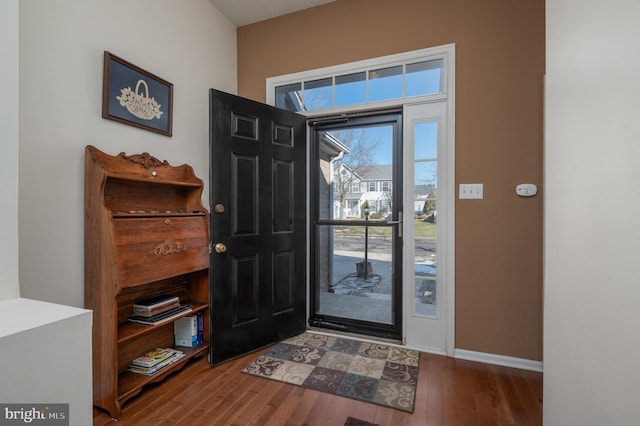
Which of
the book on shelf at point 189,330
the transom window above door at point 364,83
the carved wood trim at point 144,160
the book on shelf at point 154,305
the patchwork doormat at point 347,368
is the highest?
the transom window above door at point 364,83

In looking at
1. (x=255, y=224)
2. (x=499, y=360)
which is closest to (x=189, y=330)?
(x=255, y=224)

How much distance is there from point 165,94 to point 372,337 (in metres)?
2.70

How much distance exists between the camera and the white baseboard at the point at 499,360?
2.07m

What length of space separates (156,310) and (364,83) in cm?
250

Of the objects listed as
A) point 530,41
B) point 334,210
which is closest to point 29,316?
point 334,210

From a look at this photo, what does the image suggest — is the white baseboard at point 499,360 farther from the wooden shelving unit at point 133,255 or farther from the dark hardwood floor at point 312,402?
the wooden shelving unit at point 133,255

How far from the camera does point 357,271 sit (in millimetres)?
2807

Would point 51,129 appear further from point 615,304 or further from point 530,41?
point 530,41

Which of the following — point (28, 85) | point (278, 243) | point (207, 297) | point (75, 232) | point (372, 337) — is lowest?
point (372, 337)

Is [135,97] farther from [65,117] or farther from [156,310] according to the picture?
[156,310]

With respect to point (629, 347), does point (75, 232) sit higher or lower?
higher

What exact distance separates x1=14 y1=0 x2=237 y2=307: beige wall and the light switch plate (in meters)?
2.39

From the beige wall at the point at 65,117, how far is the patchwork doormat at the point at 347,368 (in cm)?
139

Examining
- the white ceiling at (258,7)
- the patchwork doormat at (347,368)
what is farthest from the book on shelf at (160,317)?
the white ceiling at (258,7)
